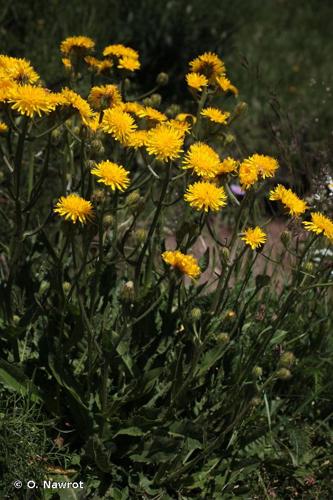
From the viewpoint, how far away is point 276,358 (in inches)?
93.7

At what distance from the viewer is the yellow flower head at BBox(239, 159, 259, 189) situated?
1836mm

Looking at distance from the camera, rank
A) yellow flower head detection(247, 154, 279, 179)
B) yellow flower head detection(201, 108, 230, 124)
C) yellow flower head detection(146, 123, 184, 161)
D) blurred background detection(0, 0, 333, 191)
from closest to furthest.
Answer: yellow flower head detection(146, 123, 184, 161) → yellow flower head detection(247, 154, 279, 179) → yellow flower head detection(201, 108, 230, 124) → blurred background detection(0, 0, 333, 191)

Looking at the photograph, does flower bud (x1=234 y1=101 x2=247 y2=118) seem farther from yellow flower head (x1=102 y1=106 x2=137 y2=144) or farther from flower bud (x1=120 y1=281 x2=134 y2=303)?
flower bud (x1=120 y1=281 x2=134 y2=303)

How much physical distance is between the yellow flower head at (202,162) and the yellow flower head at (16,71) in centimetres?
49

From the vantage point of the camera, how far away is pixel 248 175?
6.03 ft

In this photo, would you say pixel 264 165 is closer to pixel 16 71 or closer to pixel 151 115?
pixel 151 115

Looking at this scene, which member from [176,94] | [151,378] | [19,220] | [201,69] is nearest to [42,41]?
[176,94]

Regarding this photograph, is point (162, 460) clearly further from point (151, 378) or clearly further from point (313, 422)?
point (313, 422)

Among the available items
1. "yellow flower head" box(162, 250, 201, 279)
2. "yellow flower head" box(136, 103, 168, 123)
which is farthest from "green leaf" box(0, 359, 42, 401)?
"yellow flower head" box(136, 103, 168, 123)

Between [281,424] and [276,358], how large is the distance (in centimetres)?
27

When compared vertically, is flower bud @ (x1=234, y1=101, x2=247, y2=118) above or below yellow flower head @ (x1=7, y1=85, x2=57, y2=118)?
above

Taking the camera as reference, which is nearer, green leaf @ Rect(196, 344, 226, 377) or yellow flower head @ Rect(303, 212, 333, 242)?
yellow flower head @ Rect(303, 212, 333, 242)

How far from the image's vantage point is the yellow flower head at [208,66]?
2.17 meters

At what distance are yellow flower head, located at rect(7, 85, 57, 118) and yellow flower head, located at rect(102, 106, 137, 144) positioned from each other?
174mm
